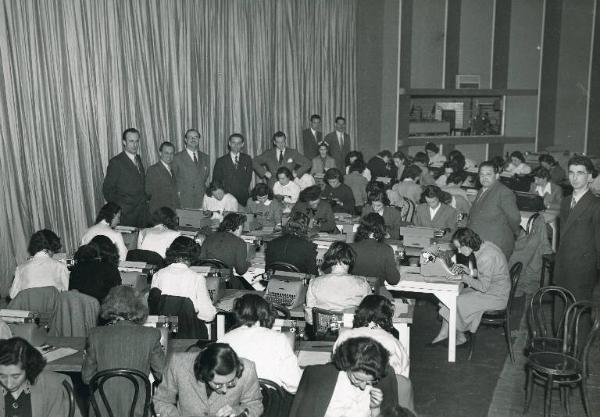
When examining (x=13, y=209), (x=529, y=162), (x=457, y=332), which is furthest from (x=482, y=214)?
(x=529, y=162)

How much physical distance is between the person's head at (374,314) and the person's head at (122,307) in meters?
1.21

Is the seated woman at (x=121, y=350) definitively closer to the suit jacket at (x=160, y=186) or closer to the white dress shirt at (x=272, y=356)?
the white dress shirt at (x=272, y=356)

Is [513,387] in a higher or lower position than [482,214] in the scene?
lower

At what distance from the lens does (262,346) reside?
3.87 m

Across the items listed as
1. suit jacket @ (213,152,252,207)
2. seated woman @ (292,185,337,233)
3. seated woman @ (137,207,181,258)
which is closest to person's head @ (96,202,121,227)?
seated woman @ (137,207,181,258)

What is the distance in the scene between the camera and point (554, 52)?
1534cm

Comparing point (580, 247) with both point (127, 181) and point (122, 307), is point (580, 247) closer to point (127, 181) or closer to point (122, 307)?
point (122, 307)

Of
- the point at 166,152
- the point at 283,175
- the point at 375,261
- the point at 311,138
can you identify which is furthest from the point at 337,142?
the point at 375,261

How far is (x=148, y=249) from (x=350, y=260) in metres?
2.05

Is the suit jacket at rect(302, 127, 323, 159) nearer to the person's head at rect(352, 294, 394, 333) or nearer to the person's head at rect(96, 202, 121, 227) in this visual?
the person's head at rect(96, 202, 121, 227)

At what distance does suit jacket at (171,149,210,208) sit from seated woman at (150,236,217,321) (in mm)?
3561

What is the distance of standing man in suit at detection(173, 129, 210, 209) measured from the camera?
8570 mm

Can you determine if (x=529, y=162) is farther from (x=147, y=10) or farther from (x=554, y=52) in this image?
(x=147, y=10)

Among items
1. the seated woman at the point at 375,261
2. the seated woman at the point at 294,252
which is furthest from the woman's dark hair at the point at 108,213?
the seated woman at the point at 375,261
